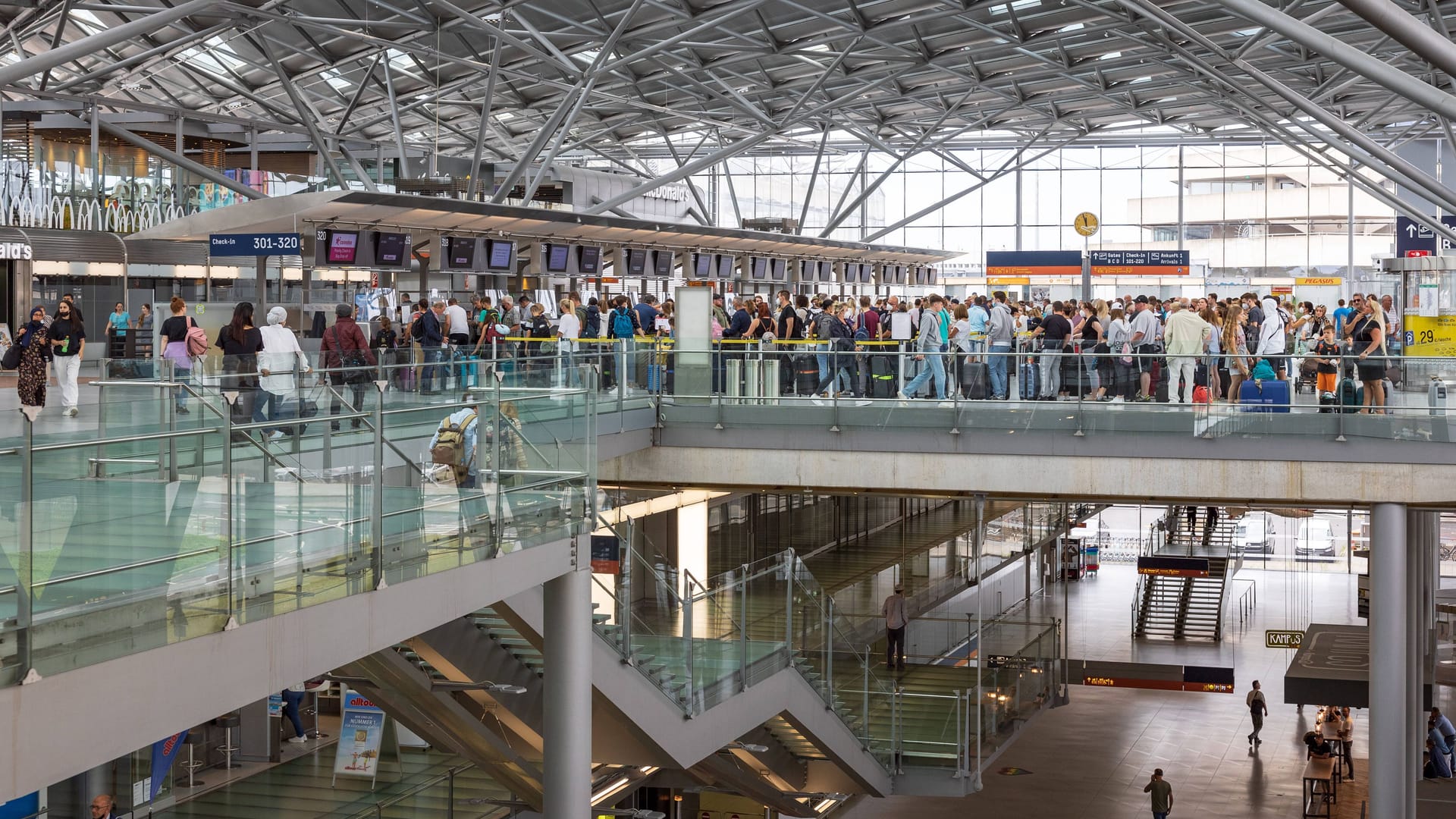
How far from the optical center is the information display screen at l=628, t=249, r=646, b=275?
122 ft

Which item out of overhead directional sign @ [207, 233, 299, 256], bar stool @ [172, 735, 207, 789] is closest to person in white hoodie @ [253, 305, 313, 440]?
overhead directional sign @ [207, 233, 299, 256]

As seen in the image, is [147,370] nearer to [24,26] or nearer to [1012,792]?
[1012,792]

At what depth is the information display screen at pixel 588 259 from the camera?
1340 inches

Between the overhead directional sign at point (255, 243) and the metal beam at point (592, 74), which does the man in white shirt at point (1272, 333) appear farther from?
the metal beam at point (592, 74)

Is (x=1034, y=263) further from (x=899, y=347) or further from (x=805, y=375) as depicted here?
(x=805, y=375)

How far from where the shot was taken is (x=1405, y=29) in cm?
1009

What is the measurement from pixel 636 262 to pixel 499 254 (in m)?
7.23

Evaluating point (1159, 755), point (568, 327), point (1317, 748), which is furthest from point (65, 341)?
point (1159, 755)

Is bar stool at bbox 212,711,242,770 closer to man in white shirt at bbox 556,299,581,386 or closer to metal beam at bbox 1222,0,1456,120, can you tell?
man in white shirt at bbox 556,299,581,386

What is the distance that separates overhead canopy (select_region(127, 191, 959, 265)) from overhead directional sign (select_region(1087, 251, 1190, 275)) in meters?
12.1

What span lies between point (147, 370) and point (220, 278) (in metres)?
20.9

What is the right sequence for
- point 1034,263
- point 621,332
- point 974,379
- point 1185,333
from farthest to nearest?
point 1034,263, point 621,332, point 1185,333, point 974,379

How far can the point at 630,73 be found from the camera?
44.8 m

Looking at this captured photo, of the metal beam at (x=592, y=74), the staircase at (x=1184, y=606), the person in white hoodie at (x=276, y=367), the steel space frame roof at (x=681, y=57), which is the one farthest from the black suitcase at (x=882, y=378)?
the staircase at (x=1184, y=606)
